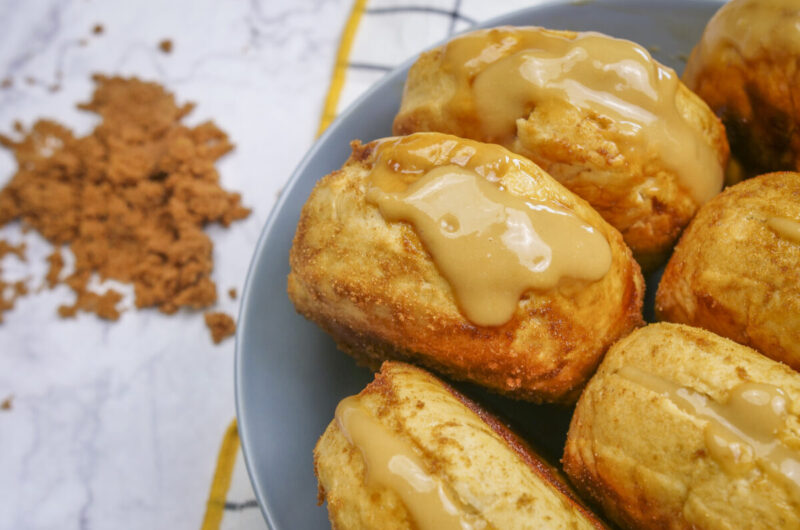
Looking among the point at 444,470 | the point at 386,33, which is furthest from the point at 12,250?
the point at 444,470

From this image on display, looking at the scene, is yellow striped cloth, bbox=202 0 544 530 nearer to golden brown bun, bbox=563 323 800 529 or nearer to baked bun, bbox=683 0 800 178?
baked bun, bbox=683 0 800 178

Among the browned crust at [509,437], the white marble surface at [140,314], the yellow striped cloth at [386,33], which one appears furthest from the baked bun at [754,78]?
the white marble surface at [140,314]

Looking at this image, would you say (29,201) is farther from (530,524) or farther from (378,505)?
(530,524)

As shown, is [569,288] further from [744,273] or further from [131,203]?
[131,203]

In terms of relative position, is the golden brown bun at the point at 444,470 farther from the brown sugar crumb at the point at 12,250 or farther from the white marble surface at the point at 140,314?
the brown sugar crumb at the point at 12,250

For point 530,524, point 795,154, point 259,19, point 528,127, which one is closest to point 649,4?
point 795,154
